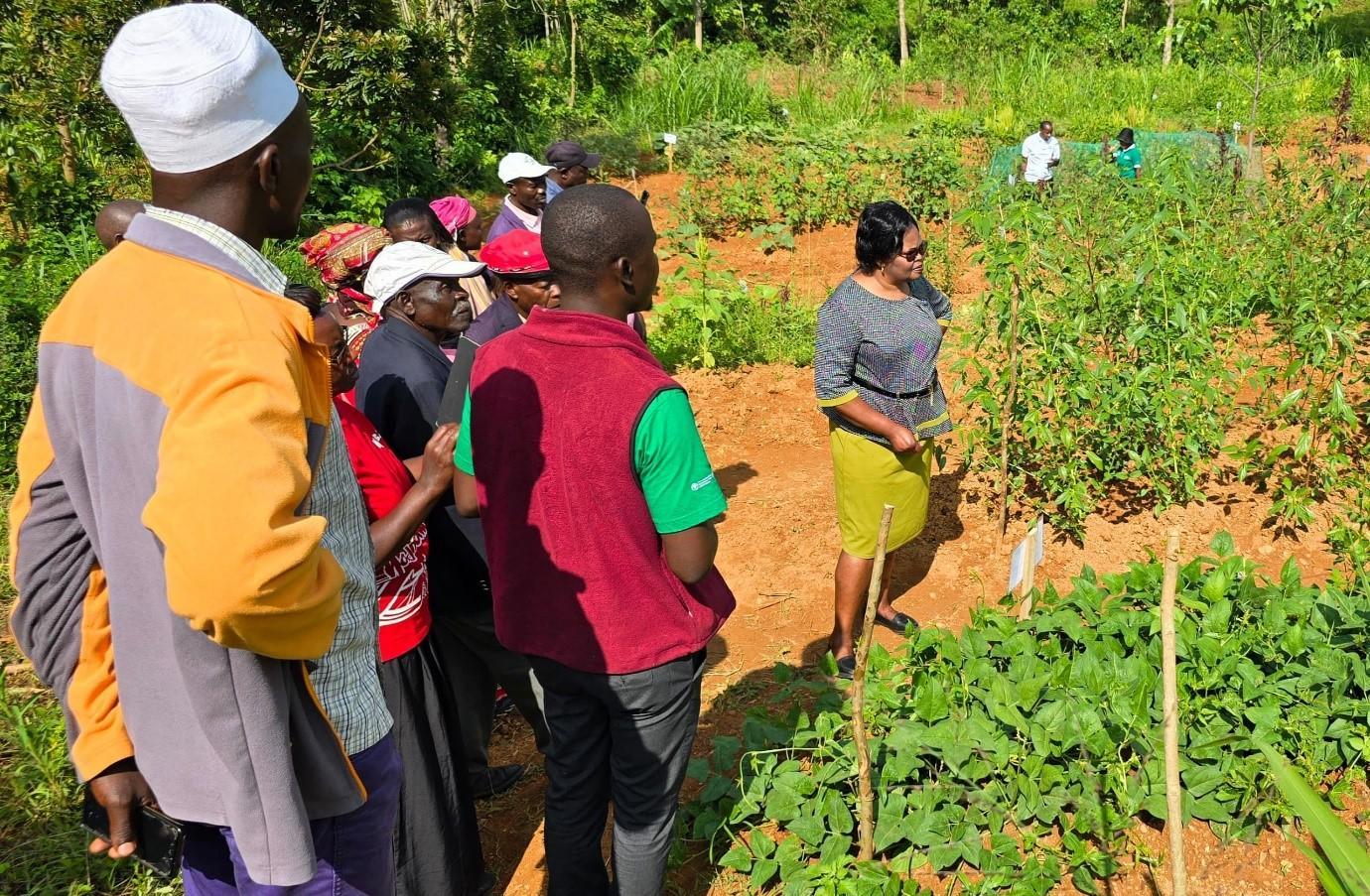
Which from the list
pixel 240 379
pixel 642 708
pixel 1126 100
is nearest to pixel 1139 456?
pixel 642 708

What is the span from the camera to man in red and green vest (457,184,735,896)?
1.82 metres

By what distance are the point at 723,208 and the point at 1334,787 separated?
909 centimetres

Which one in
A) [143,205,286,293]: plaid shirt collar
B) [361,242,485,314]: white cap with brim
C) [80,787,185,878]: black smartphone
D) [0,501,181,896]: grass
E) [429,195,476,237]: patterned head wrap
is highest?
[143,205,286,293]: plaid shirt collar

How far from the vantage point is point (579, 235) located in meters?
1.85

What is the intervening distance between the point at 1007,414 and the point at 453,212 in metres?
2.82

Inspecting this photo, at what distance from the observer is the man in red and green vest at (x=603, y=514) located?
1821 mm

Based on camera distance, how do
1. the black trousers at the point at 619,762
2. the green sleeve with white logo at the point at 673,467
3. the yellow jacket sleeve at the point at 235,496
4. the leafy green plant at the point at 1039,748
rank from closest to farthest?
the yellow jacket sleeve at the point at 235,496
the green sleeve with white logo at the point at 673,467
the black trousers at the point at 619,762
the leafy green plant at the point at 1039,748

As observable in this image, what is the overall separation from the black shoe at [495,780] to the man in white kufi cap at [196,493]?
1.62 m

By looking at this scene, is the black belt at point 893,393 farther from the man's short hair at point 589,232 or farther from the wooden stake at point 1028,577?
the man's short hair at point 589,232

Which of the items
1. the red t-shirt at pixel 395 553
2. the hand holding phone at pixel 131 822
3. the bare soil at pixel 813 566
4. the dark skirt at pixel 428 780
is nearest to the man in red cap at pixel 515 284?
the red t-shirt at pixel 395 553

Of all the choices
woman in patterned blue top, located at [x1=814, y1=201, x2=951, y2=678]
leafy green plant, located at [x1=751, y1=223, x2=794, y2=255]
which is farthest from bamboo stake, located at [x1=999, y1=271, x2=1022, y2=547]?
leafy green plant, located at [x1=751, y1=223, x2=794, y2=255]

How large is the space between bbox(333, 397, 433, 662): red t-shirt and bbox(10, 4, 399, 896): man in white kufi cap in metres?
0.71

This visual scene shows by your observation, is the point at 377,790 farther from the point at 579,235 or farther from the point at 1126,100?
the point at 1126,100

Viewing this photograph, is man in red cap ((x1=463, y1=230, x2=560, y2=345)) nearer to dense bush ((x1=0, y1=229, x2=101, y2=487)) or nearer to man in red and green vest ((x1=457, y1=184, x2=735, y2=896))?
man in red and green vest ((x1=457, y1=184, x2=735, y2=896))
